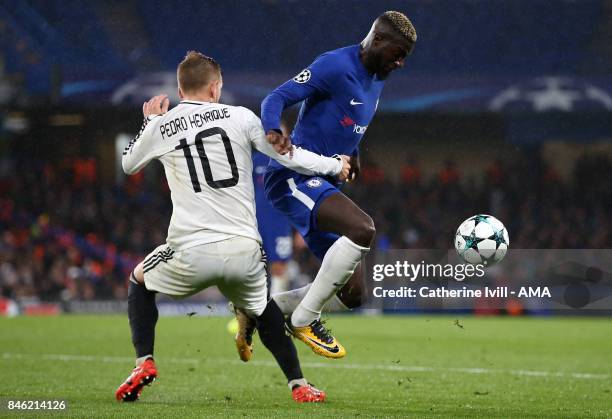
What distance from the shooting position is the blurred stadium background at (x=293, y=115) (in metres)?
20.2

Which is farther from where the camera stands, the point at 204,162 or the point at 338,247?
the point at 338,247

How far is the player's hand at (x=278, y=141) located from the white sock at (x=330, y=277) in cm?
68

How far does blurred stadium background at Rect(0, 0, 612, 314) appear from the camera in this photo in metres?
20.2

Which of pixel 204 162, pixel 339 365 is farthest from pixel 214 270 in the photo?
pixel 339 365

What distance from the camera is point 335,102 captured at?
5969 millimetres

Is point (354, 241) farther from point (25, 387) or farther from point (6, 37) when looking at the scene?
point (6, 37)

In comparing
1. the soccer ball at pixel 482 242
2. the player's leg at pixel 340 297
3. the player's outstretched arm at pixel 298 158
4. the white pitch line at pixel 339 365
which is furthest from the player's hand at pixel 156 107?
the white pitch line at pixel 339 365

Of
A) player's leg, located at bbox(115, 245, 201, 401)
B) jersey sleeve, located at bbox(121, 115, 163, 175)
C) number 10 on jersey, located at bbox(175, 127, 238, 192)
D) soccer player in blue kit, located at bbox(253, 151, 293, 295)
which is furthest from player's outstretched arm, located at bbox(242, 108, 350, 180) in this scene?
soccer player in blue kit, located at bbox(253, 151, 293, 295)

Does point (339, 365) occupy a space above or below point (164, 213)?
below

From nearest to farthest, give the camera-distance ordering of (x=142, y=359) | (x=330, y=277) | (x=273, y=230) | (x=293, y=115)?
(x=142, y=359) → (x=330, y=277) → (x=273, y=230) → (x=293, y=115)

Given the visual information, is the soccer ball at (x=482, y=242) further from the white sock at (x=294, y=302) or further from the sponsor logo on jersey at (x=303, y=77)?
the sponsor logo on jersey at (x=303, y=77)

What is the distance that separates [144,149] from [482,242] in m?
2.24

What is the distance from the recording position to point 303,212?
586cm

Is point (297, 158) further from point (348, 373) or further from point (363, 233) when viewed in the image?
point (348, 373)
